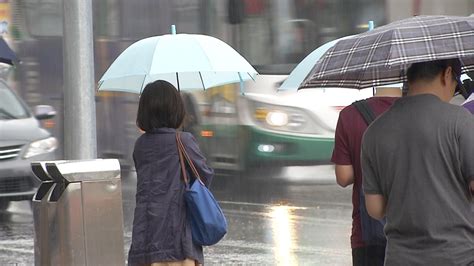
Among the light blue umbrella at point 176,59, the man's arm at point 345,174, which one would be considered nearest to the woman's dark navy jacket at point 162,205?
the man's arm at point 345,174

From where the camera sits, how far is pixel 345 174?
5.18 metres

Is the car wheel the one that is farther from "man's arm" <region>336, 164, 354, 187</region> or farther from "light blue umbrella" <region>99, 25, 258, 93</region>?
"man's arm" <region>336, 164, 354, 187</region>

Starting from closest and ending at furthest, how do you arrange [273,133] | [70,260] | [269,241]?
[70,260], [269,241], [273,133]

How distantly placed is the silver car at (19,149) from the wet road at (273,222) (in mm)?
403

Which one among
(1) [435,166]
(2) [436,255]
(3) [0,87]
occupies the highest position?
(1) [435,166]

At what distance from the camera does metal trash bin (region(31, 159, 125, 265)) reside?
19.8 feet

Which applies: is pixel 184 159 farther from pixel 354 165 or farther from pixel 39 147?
pixel 39 147

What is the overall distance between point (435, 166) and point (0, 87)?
11.1m

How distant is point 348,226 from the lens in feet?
40.4

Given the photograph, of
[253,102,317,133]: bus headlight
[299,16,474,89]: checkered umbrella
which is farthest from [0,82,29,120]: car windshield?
[299,16,474,89]: checkered umbrella

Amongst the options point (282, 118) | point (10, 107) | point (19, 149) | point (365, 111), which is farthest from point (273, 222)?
point (365, 111)

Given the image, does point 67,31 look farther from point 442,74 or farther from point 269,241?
point 269,241

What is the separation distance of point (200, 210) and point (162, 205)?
21cm

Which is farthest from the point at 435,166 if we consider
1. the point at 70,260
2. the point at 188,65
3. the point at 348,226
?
the point at 348,226
